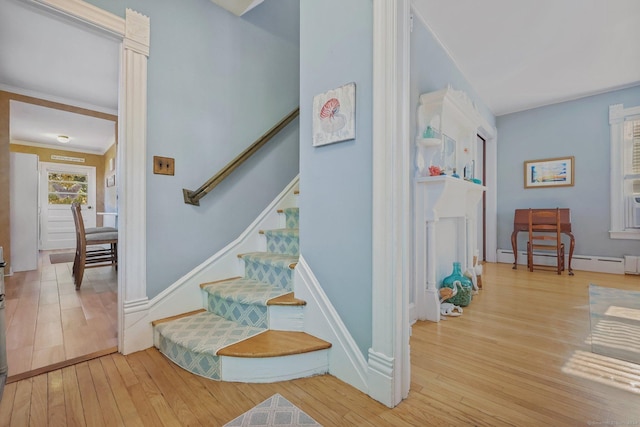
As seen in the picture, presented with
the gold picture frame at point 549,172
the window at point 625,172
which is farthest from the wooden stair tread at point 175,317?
the window at point 625,172

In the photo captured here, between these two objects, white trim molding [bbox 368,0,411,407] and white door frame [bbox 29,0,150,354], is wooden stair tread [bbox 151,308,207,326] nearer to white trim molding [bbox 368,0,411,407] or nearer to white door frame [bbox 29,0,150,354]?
white door frame [bbox 29,0,150,354]

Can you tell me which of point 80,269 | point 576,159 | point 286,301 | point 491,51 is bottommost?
point 80,269

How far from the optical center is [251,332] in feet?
5.09

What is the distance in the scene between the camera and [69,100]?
12.9 ft

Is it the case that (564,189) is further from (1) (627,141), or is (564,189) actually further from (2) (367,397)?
(2) (367,397)

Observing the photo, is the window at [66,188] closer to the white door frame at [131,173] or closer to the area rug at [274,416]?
the white door frame at [131,173]

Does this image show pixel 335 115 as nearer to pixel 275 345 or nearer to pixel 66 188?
pixel 275 345

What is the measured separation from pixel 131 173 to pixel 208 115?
71cm

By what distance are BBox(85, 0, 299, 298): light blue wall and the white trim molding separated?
137cm

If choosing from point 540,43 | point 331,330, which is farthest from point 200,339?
point 540,43

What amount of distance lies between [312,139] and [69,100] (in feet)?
14.6

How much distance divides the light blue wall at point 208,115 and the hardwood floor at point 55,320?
1.74 feet

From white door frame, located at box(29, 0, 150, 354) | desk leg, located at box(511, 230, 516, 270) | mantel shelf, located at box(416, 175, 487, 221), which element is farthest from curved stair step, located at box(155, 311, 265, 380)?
desk leg, located at box(511, 230, 516, 270)

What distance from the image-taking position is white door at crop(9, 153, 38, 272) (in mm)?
3834
